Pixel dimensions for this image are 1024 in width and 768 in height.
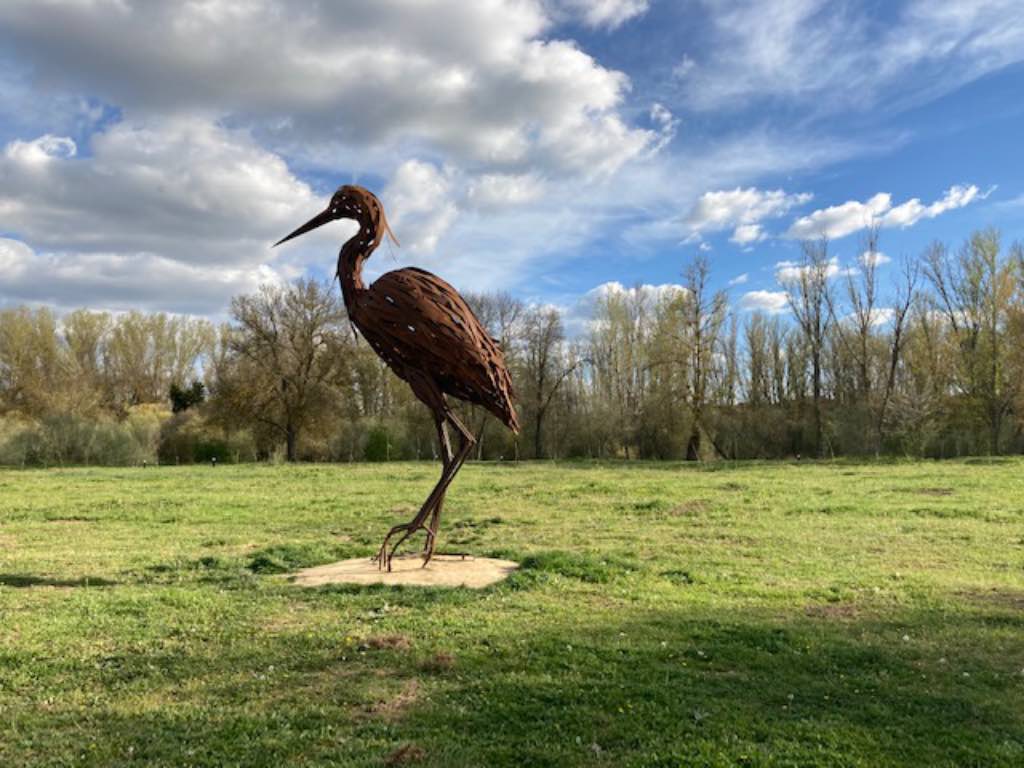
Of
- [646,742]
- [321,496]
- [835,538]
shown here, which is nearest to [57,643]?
[646,742]

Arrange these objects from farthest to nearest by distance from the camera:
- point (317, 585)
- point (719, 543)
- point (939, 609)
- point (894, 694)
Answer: point (719, 543) → point (317, 585) → point (939, 609) → point (894, 694)

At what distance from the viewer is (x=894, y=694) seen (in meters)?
4.87

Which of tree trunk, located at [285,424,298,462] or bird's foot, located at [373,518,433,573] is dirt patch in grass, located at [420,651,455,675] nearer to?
bird's foot, located at [373,518,433,573]

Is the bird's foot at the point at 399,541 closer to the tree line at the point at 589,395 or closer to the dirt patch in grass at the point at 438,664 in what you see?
the dirt patch in grass at the point at 438,664

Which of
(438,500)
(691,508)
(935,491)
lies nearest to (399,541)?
(438,500)

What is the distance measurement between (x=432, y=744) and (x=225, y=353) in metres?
37.5

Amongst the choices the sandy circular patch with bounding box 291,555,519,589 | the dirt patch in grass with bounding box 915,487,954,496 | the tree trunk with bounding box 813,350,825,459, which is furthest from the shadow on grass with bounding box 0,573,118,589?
the tree trunk with bounding box 813,350,825,459

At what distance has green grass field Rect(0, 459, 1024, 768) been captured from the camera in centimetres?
406

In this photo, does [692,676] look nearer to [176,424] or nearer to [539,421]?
[539,421]

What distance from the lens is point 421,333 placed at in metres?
8.38

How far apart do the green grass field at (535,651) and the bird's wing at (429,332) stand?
8.37 feet

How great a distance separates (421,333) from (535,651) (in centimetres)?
413

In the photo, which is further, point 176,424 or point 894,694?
point 176,424

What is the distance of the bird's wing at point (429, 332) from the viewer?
8375mm
